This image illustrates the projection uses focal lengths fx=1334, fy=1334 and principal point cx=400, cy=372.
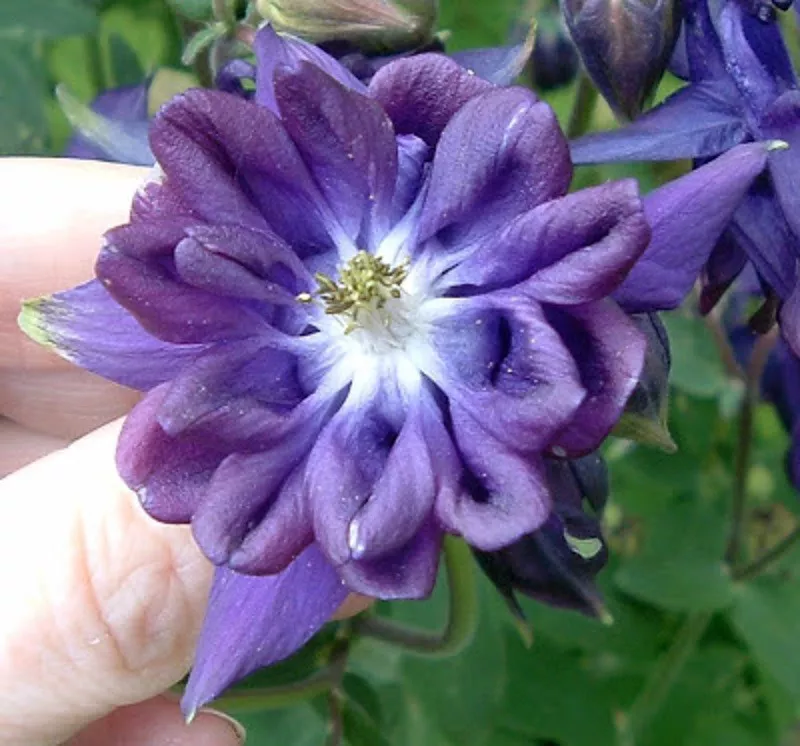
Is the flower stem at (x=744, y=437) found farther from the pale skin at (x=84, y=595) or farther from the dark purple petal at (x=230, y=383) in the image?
the dark purple petal at (x=230, y=383)

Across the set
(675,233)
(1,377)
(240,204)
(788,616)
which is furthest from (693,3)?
(788,616)

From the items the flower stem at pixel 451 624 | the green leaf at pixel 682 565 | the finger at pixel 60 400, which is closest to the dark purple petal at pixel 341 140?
the flower stem at pixel 451 624

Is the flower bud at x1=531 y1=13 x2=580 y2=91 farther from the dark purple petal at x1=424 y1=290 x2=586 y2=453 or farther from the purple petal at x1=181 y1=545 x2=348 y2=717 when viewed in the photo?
the purple petal at x1=181 y1=545 x2=348 y2=717

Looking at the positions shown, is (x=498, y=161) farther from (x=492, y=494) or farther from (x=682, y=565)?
(x=682, y=565)

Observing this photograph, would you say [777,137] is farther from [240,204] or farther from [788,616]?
[788,616]

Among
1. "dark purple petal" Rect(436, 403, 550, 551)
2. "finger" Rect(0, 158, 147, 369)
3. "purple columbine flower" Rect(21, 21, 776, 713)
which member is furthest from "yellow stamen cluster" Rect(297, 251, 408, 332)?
"finger" Rect(0, 158, 147, 369)

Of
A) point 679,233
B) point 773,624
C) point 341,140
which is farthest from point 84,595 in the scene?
point 773,624
